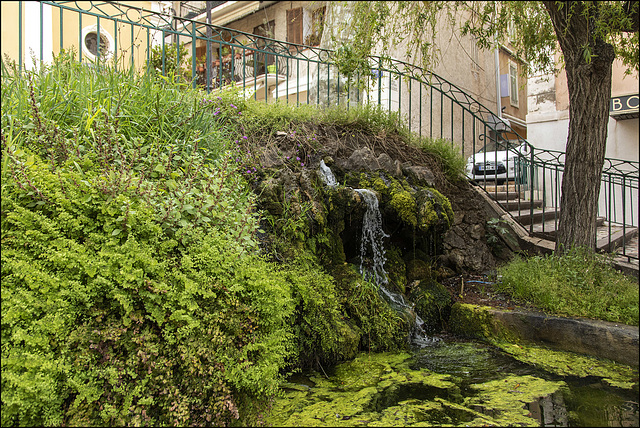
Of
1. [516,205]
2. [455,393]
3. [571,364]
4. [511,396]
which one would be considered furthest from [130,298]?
[516,205]

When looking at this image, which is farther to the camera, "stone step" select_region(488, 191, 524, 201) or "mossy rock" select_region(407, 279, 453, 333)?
"stone step" select_region(488, 191, 524, 201)

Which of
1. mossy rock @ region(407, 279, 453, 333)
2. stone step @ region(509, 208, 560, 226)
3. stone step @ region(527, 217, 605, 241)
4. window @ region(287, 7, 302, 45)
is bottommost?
mossy rock @ region(407, 279, 453, 333)

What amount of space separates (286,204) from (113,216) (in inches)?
64.7

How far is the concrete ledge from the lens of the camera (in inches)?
104

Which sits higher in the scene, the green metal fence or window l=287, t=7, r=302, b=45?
window l=287, t=7, r=302, b=45

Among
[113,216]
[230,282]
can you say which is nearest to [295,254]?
[230,282]

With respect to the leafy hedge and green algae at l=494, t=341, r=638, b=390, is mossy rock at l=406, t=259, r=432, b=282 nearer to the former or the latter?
green algae at l=494, t=341, r=638, b=390

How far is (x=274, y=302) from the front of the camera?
2.63 meters

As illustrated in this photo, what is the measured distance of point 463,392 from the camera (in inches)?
117

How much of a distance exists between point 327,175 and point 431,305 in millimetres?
1786

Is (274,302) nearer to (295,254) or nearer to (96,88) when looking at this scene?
(295,254)

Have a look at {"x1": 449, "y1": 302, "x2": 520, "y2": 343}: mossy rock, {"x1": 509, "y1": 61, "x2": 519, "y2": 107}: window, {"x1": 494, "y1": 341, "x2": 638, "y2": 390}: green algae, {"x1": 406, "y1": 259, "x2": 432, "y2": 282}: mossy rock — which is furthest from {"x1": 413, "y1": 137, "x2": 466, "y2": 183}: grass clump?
{"x1": 509, "y1": 61, "x2": 519, "y2": 107}: window

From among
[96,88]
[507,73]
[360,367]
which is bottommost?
[360,367]

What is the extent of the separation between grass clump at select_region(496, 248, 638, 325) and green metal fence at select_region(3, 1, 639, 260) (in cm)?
27
